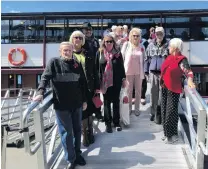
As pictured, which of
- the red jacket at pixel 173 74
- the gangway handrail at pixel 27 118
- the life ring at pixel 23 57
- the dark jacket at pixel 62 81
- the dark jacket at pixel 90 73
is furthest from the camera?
the life ring at pixel 23 57

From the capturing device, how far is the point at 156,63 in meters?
5.95

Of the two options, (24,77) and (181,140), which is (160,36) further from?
(24,77)

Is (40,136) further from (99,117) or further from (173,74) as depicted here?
(99,117)

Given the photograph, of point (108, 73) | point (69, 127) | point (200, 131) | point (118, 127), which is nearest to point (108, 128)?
point (118, 127)

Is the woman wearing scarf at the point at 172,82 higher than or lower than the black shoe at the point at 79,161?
higher

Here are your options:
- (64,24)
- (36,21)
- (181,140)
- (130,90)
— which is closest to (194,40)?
(64,24)

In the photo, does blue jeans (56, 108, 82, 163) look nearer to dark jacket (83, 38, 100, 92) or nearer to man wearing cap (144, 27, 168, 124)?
dark jacket (83, 38, 100, 92)

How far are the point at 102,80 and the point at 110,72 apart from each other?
17 centimetres

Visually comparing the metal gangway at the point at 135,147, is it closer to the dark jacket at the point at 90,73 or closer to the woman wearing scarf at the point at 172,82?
the woman wearing scarf at the point at 172,82

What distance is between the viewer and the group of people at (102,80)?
165 inches

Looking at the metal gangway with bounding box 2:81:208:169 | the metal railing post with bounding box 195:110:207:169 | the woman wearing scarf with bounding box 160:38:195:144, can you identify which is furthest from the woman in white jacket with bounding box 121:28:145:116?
the metal railing post with bounding box 195:110:207:169

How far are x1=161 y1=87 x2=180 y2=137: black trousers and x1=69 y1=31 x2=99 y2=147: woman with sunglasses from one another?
1.01 meters

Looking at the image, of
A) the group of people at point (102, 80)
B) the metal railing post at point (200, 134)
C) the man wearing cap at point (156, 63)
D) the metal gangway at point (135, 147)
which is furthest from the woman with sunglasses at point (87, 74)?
the metal railing post at point (200, 134)

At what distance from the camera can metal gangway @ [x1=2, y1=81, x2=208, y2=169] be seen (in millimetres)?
4070
